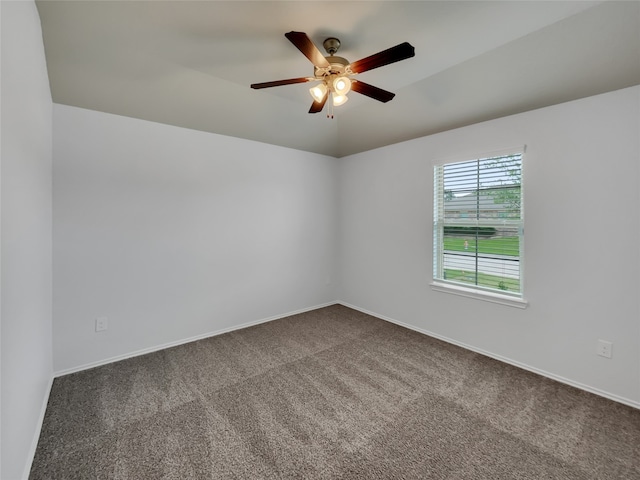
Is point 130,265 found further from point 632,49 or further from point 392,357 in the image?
point 632,49

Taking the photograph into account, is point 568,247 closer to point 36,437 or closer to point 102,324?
point 36,437

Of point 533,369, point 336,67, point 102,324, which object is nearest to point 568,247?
point 533,369

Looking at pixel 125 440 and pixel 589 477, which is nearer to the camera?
pixel 589 477

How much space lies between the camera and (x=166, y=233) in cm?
302

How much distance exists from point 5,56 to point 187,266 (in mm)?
2298

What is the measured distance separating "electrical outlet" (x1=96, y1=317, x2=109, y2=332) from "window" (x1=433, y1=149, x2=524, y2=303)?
353cm

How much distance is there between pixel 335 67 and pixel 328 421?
240cm

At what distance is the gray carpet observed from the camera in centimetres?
158

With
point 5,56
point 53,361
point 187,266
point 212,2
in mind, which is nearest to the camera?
point 5,56

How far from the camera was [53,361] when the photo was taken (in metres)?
2.46

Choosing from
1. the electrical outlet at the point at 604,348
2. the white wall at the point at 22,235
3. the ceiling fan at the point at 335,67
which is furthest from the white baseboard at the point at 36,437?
the electrical outlet at the point at 604,348

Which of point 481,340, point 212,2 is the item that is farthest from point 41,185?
point 481,340

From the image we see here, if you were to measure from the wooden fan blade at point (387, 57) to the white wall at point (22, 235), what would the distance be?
1.65 metres

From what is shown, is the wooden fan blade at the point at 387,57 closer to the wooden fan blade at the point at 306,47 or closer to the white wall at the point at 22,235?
the wooden fan blade at the point at 306,47
